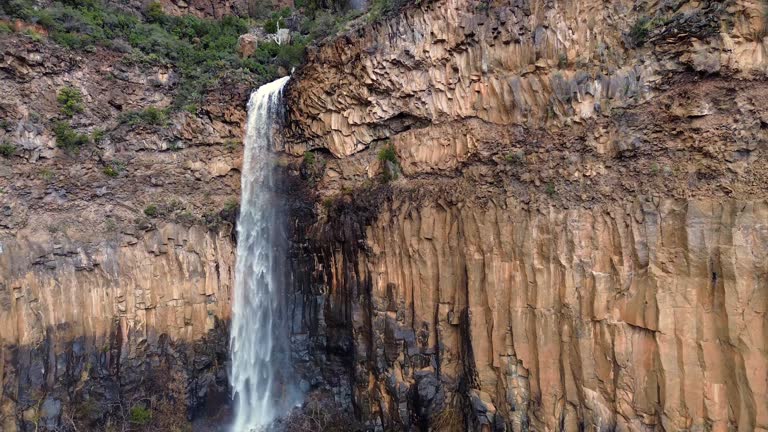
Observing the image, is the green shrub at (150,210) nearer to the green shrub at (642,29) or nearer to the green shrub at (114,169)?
the green shrub at (114,169)

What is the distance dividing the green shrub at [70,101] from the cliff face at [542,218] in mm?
8490

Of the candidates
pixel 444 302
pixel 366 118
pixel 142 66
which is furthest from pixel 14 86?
pixel 444 302

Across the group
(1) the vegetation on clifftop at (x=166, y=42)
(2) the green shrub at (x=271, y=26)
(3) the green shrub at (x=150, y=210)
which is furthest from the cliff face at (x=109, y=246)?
(2) the green shrub at (x=271, y=26)

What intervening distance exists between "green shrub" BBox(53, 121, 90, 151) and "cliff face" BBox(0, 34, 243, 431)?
18cm

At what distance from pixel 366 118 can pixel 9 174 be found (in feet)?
39.1

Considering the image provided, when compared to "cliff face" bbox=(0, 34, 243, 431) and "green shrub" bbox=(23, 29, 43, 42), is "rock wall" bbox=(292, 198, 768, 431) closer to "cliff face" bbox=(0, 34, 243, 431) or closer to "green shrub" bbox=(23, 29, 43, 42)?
"cliff face" bbox=(0, 34, 243, 431)

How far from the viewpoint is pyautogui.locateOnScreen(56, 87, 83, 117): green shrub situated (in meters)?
17.0

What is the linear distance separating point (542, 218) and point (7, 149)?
16793 millimetres

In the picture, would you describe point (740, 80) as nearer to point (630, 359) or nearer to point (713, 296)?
point (713, 296)

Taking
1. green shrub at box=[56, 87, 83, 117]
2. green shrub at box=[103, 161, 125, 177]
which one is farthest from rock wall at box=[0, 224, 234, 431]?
green shrub at box=[56, 87, 83, 117]

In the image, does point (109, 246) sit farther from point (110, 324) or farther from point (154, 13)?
point (154, 13)

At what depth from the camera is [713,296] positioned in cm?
881

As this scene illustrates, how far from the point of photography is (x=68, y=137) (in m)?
16.6

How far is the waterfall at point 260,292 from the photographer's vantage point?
1712cm
